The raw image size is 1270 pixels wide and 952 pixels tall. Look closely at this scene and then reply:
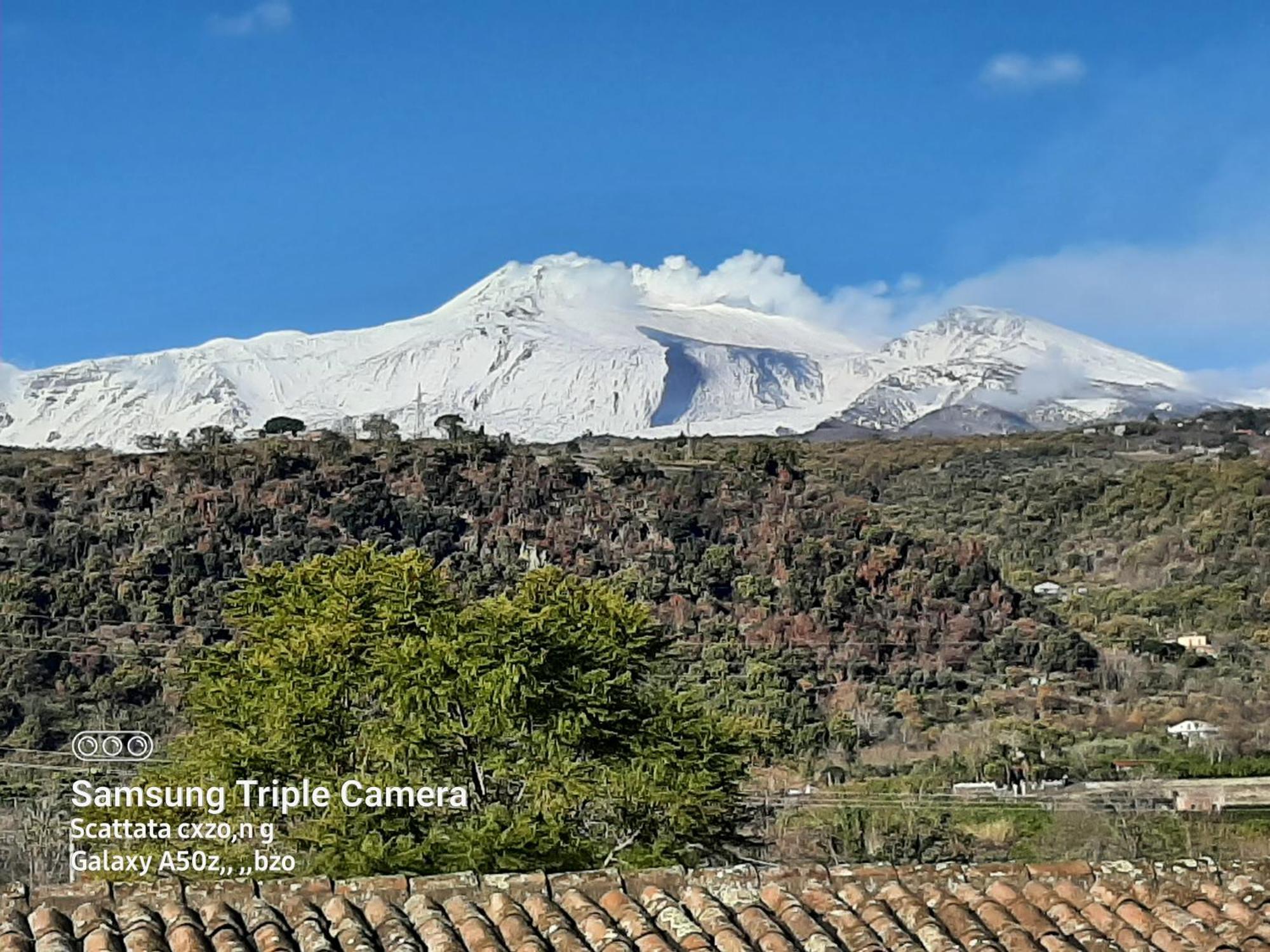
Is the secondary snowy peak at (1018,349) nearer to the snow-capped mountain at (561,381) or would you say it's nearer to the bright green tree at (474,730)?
the snow-capped mountain at (561,381)

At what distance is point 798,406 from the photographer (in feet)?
383

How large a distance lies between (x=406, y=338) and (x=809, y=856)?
353ft

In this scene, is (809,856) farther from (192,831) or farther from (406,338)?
(406,338)

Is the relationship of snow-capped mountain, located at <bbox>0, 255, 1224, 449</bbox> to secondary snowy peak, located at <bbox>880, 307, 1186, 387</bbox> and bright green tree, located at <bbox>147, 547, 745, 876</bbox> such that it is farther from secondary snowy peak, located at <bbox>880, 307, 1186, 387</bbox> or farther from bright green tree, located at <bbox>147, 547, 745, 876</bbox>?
bright green tree, located at <bbox>147, 547, 745, 876</bbox>

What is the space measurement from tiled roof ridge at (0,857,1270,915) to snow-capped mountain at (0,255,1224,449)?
88.2 meters

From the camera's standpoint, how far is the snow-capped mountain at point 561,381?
10650cm

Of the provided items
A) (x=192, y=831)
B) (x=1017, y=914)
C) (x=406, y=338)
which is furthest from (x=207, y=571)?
(x=406, y=338)

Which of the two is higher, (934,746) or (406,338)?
(406,338)
